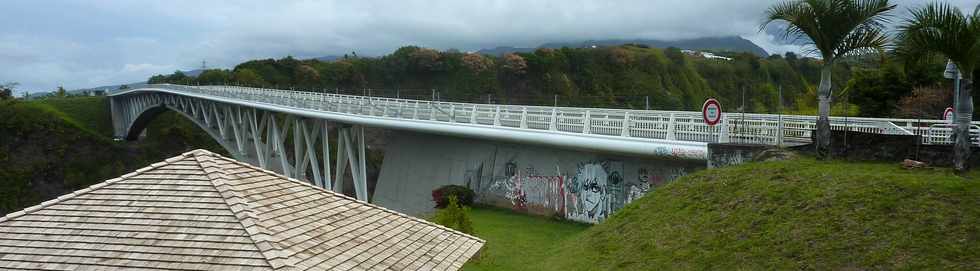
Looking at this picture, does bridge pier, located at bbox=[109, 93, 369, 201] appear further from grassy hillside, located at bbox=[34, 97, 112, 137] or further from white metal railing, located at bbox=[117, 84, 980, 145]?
white metal railing, located at bbox=[117, 84, 980, 145]

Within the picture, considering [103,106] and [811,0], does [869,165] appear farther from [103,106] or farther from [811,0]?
[103,106]

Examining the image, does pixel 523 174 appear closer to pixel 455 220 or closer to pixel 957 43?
pixel 455 220

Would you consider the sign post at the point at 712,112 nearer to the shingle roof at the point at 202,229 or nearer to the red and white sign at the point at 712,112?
the red and white sign at the point at 712,112

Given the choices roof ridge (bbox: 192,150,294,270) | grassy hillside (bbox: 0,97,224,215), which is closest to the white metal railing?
roof ridge (bbox: 192,150,294,270)

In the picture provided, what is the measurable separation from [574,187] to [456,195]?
18.6 feet

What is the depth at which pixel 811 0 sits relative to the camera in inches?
518

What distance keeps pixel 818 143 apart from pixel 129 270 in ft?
40.9

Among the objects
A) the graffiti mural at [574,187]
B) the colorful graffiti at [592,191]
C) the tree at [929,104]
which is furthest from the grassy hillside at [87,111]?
the tree at [929,104]

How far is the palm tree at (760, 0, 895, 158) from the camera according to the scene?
12852mm

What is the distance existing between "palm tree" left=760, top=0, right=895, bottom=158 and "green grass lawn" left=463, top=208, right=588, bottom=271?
6.61 metres

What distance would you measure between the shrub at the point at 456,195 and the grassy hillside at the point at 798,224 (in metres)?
10.0

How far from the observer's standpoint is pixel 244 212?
6840 millimetres

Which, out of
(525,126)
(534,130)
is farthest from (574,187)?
(525,126)

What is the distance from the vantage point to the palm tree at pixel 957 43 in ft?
34.1
